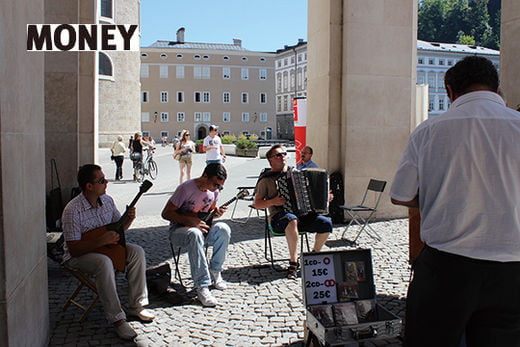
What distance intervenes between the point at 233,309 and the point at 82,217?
1.60 metres

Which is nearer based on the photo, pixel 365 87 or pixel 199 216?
pixel 199 216

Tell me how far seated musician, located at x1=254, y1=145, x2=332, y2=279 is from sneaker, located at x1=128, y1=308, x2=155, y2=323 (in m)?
1.85

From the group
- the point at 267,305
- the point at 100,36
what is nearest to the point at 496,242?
the point at 100,36

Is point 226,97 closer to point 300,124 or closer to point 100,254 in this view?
point 300,124

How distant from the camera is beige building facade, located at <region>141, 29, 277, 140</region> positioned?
77.0m

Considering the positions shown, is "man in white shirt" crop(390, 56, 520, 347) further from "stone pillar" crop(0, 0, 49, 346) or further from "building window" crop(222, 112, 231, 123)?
"building window" crop(222, 112, 231, 123)

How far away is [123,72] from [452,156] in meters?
46.8

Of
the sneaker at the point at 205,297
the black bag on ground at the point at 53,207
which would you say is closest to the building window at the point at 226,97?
the black bag on ground at the point at 53,207

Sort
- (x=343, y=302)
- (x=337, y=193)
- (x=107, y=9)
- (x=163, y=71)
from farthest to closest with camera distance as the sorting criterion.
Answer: (x=163, y=71), (x=107, y=9), (x=337, y=193), (x=343, y=302)

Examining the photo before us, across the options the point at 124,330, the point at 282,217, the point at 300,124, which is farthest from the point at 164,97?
the point at 124,330

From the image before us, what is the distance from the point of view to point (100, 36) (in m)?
2.94

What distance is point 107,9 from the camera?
145ft

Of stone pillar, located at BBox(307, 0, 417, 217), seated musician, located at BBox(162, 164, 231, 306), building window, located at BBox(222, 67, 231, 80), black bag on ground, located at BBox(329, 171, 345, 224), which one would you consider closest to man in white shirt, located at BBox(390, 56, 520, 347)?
seated musician, located at BBox(162, 164, 231, 306)

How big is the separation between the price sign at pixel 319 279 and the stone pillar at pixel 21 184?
1870mm
